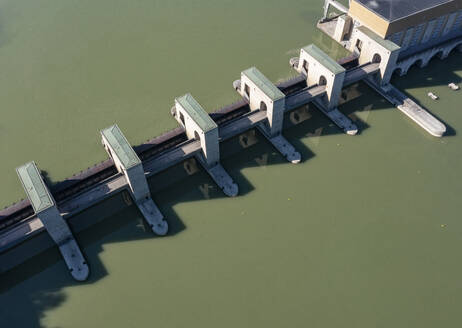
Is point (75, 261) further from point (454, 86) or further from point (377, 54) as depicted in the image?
point (454, 86)

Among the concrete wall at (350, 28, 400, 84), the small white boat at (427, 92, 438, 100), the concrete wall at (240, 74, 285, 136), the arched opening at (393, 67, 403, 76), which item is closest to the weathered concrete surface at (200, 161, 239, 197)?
the concrete wall at (240, 74, 285, 136)

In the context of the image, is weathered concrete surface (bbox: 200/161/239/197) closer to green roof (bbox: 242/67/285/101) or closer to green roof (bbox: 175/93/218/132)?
green roof (bbox: 175/93/218/132)

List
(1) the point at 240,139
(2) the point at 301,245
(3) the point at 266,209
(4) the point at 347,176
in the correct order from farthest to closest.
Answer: (1) the point at 240,139, (4) the point at 347,176, (3) the point at 266,209, (2) the point at 301,245

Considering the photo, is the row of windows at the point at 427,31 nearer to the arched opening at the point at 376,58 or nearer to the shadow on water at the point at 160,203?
the arched opening at the point at 376,58

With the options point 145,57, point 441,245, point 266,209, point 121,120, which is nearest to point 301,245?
point 266,209

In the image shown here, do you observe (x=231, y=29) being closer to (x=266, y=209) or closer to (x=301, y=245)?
(x=266, y=209)
